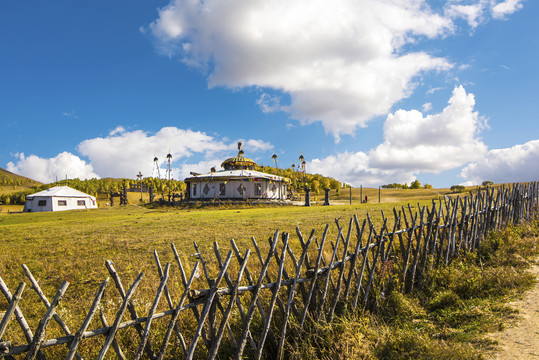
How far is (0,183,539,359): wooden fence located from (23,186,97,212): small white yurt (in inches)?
1912

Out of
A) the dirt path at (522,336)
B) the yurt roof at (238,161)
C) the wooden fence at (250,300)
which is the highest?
the yurt roof at (238,161)

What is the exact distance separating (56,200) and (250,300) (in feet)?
168

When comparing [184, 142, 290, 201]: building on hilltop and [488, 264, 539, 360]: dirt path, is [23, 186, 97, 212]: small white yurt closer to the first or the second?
[184, 142, 290, 201]: building on hilltop

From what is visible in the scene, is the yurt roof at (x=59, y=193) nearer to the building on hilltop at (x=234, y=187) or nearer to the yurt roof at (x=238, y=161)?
the building on hilltop at (x=234, y=187)

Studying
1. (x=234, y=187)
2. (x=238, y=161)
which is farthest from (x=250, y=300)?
(x=238, y=161)

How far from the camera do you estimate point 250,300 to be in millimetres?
4688

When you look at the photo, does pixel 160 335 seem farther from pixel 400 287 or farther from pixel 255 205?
pixel 255 205

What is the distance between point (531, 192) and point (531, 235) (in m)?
3.79

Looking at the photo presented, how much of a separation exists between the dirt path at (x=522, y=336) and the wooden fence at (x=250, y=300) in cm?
154

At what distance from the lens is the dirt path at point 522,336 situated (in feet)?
11.8

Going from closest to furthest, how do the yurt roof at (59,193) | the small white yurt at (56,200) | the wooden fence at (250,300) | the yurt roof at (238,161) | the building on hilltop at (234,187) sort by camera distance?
1. the wooden fence at (250,300)
2. the building on hilltop at (234,187)
3. the small white yurt at (56,200)
4. the yurt roof at (59,193)
5. the yurt roof at (238,161)

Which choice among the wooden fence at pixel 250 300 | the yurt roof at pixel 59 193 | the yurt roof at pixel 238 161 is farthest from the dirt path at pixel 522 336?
the yurt roof at pixel 59 193

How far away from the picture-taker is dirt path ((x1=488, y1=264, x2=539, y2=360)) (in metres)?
3.60

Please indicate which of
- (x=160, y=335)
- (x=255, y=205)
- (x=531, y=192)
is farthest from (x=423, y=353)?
(x=255, y=205)
